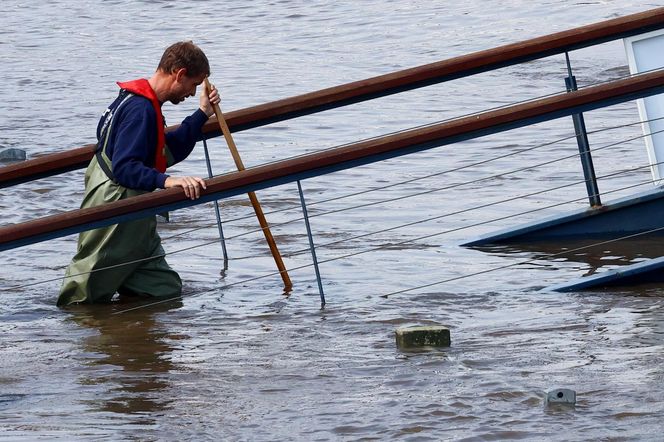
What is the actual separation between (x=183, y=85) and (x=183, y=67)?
11cm

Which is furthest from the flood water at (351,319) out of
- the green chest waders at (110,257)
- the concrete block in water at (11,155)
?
the concrete block in water at (11,155)

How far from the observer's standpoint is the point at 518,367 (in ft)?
15.8

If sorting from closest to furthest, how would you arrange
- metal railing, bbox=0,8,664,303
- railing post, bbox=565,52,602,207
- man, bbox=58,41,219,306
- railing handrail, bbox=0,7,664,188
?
metal railing, bbox=0,8,664,303
man, bbox=58,41,219,306
railing handrail, bbox=0,7,664,188
railing post, bbox=565,52,602,207

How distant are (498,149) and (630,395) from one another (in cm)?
636

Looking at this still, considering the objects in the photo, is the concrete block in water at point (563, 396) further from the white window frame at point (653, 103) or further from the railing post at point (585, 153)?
the white window frame at point (653, 103)

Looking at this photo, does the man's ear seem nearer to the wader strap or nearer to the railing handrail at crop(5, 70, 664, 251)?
the wader strap

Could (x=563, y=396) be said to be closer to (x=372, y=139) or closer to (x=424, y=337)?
(x=424, y=337)

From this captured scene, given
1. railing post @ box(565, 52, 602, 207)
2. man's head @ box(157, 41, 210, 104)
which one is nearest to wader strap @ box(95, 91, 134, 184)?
man's head @ box(157, 41, 210, 104)

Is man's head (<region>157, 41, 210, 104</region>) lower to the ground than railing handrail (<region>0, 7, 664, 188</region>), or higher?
higher

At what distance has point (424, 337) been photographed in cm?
514

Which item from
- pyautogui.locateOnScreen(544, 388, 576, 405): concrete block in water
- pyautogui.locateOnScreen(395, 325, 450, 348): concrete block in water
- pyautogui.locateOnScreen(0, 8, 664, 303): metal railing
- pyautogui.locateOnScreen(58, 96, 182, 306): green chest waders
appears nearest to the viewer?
pyautogui.locateOnScreen(544, 388, 576, 405): concrete block in water

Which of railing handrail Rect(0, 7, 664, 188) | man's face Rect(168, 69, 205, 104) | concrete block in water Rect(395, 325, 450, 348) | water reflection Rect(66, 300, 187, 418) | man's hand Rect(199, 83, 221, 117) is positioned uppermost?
man's face Rect(168, 69, 205, 104)

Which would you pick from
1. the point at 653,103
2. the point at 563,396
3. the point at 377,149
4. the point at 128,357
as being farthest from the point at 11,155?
the point at 563,396

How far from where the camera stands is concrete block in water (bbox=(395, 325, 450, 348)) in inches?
202
